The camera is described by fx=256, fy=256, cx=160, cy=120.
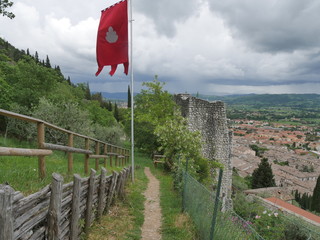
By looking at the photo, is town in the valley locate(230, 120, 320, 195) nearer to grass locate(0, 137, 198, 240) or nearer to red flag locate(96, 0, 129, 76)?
grass locate(0, 137, 198, 240)

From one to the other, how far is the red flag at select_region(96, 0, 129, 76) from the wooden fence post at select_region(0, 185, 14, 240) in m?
7.27

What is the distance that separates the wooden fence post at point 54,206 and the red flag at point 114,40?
6541mm

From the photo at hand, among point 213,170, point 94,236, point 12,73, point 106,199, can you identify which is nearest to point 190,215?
point 106,199

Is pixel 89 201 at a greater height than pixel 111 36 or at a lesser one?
lesser

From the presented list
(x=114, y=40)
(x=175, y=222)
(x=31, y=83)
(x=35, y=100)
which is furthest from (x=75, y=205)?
(x=31, y=83)

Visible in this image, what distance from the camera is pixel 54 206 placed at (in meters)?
2.97

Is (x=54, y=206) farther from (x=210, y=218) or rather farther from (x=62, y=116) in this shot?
(x=62, y=116)

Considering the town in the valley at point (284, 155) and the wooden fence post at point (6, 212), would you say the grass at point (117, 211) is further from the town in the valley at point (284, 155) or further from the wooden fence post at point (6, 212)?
the town in the valley at point (284, 155)

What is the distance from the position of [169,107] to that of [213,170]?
20.6 ft

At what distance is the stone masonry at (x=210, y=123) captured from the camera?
16.2 meters

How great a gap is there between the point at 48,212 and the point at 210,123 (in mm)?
14559

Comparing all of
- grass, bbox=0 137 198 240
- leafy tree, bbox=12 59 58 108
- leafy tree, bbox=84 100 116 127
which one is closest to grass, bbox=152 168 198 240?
grass, bbox=0 137 198 240


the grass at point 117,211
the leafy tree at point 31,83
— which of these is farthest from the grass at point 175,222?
the leafy tree at point 31,83

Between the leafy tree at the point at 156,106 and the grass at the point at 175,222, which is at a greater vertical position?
the leafy tree at the point at 156,106
